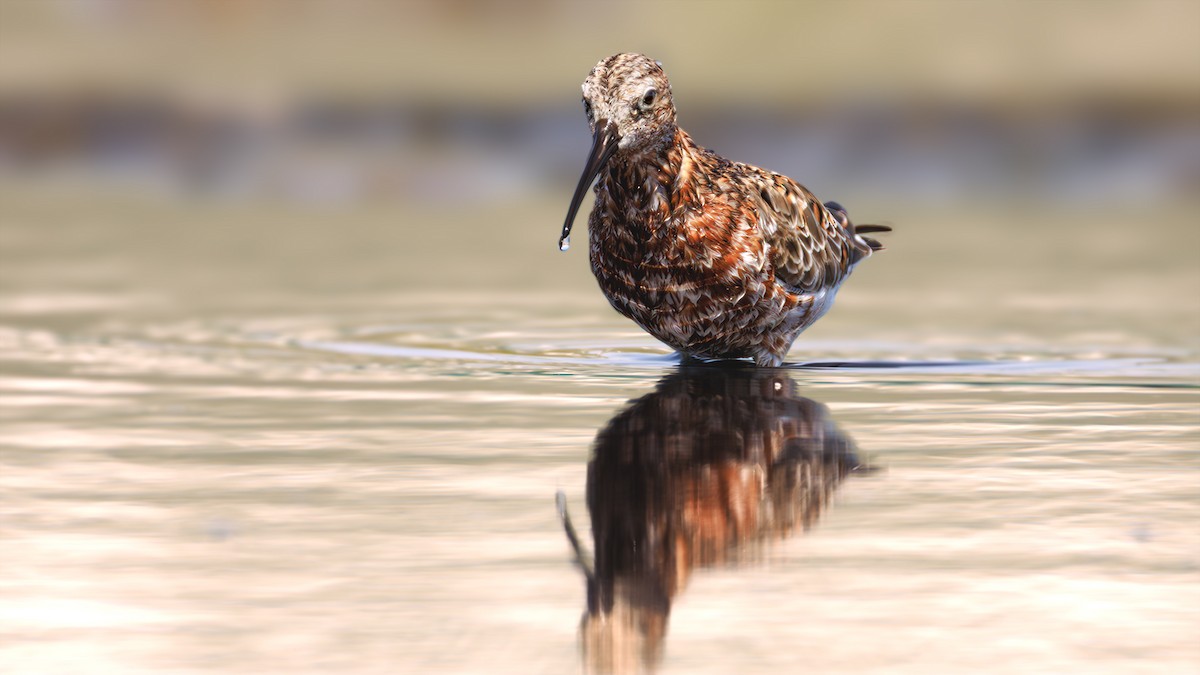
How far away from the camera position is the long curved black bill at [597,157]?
293 inches

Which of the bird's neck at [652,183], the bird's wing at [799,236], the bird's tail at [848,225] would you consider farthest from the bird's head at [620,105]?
the bird's tail at [848,225]

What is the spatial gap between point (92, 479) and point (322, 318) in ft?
14.8

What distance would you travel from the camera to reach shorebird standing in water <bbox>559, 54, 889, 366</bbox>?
803 centimetres

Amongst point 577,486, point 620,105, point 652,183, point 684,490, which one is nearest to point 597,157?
point 620,105

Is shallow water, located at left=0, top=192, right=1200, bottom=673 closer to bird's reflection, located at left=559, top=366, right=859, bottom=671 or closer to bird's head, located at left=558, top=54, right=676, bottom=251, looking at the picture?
bird's reflection, located at left=559, top=366, right=859, bottom=671

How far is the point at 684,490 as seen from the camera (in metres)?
5.62

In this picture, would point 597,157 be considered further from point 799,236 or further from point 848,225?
point 848,225

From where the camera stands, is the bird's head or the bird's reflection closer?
the bird's reflection

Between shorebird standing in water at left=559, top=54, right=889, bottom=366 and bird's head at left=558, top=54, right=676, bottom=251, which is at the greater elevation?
bird's head at left=558, top=54, right=676, bottom=251

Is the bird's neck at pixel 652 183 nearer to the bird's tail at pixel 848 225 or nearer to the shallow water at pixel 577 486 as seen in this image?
the shallow water at pixel 577 486

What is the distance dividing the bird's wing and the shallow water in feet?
1.32

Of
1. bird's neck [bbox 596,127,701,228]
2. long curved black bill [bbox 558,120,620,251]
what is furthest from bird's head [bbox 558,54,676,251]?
bird's neck [bbox 596,127,701,228]

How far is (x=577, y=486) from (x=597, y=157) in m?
2.06

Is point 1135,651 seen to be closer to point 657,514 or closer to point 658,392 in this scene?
point 657,514
